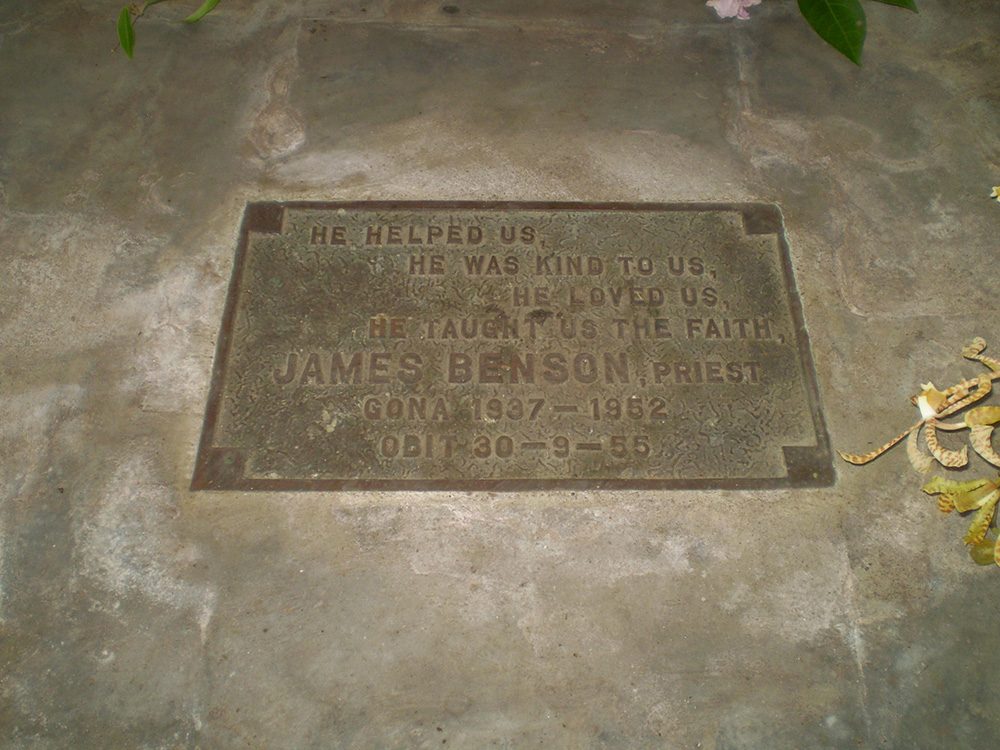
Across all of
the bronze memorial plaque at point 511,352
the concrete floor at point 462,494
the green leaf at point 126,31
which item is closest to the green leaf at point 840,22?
the concrete floor at point 462,494

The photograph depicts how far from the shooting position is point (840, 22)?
245 cm

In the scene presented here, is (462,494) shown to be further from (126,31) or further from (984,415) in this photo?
(126,31)

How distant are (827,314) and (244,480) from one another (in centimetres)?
217

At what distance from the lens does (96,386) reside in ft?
7.65

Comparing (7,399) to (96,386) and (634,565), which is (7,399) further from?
(634,565)

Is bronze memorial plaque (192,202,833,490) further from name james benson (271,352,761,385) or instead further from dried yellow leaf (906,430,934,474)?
dried yellow leaf (906,430,934,474)

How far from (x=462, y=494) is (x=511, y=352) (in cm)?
54

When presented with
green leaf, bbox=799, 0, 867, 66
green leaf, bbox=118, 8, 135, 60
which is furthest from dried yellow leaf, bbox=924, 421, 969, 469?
green leaf, bbox=118, 8, 135, 60

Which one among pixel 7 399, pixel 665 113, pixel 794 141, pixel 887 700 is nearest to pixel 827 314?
pixel 794 141

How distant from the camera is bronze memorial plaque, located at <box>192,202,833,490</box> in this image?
87.7 inches

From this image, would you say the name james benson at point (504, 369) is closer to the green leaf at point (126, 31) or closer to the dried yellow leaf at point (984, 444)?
the dried yellow leaf at point (984, 444)

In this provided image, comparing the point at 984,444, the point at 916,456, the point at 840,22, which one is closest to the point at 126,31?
the point at 840,22

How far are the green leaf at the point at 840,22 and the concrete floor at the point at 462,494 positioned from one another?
417 millimetres

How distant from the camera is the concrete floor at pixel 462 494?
1971 millimetres
